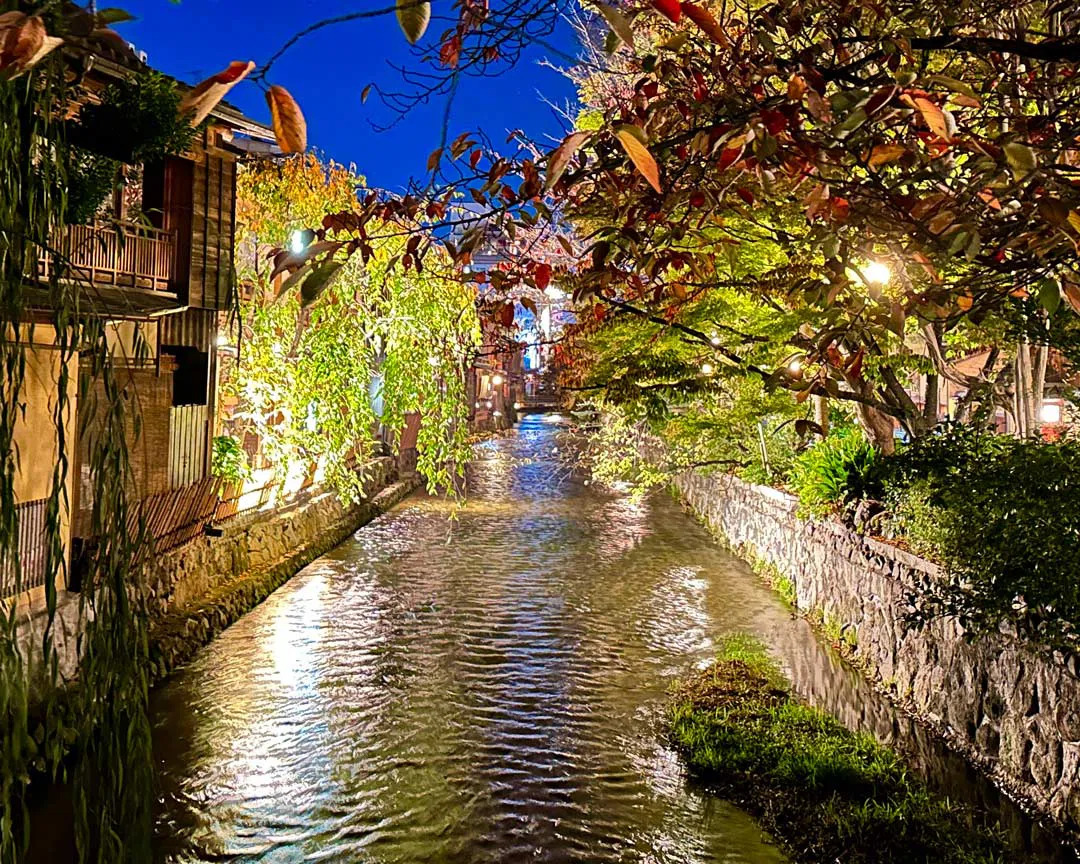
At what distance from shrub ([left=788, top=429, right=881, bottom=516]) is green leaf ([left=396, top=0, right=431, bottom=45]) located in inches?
366

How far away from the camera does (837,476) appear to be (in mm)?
10938

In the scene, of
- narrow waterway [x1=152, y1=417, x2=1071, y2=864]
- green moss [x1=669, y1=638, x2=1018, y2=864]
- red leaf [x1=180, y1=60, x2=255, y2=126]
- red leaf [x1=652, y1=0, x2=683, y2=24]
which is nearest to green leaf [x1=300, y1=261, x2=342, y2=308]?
red leaf [x1=180, y1=60, x2=255, y2=126]

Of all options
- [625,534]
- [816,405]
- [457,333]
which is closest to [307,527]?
[457,333]

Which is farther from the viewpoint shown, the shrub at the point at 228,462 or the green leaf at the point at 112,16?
the shrub at the point at 228,462

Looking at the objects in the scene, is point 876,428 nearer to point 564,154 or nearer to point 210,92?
point 564,154

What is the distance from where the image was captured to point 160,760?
6766mm

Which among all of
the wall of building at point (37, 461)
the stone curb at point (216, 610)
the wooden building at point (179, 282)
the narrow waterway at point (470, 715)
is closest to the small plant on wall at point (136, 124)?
the wall of building at point (37, 461)

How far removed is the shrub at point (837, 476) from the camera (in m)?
10.1

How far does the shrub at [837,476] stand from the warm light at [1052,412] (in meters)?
8.30

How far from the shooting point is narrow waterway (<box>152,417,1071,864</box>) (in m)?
5.66

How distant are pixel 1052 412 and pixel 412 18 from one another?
2077 cm

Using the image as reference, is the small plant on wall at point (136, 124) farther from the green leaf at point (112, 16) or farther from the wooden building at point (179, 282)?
the green leaf at point (112, 16)

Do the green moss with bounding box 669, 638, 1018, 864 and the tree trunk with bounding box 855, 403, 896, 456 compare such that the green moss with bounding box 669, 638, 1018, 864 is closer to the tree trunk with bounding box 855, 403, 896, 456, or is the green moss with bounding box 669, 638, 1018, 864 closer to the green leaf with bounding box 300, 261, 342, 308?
the tree trunk with bounding box 855, 403, 896, 456

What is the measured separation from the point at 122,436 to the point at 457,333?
476 inches
